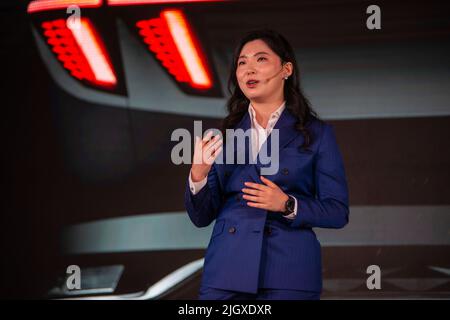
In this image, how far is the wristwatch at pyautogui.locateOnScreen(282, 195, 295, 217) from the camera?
1.92 m

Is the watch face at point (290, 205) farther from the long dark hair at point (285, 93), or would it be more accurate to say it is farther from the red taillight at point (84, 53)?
the red taillight at point (84, 53)

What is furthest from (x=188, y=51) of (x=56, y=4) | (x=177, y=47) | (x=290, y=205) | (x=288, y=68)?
(x=290, y=205)

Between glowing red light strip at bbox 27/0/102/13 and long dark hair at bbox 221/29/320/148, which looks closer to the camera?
long dark hair at bbox 221/29/320/148

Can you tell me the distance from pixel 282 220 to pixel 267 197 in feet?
0.49

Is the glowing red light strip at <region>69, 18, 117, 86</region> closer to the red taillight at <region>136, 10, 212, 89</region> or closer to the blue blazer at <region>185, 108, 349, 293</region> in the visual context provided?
the red taillight at <region>136, 10, 212, 89</region>

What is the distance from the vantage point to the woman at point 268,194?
193cm

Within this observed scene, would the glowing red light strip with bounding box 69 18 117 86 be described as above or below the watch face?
above

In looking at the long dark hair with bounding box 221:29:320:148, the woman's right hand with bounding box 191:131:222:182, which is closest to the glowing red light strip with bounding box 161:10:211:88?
the long dark hair with bounding box 221:29:320:148

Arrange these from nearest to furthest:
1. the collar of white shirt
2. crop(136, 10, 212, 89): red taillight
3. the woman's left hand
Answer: the woman's left hand
the collar of white shirt
crop(136, 10, 212, 89): red taillight

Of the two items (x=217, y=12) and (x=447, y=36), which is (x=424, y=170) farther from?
(x=217, y=12)

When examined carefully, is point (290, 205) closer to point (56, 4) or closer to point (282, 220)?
point (282, 220)

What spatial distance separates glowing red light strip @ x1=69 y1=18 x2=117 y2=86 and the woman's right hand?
4.85 feet

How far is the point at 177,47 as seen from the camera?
10.9 feet

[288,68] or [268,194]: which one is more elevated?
[288,68]
